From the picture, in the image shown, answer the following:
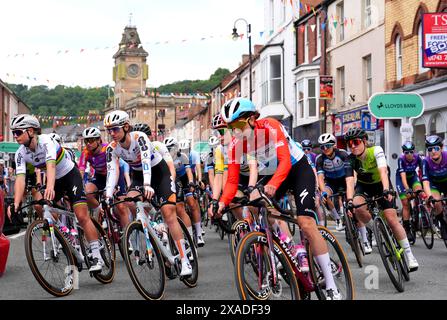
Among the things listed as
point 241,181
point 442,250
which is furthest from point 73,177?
point 442,250

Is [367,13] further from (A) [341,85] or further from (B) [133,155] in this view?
(B) [133,155]

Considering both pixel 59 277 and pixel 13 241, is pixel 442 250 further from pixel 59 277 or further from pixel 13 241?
pixel 13 241

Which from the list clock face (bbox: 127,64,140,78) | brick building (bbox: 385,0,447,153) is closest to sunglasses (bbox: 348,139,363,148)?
brick building (bbox: 385,0,447,153)

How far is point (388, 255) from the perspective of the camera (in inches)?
321

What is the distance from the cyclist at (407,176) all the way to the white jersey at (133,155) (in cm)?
665

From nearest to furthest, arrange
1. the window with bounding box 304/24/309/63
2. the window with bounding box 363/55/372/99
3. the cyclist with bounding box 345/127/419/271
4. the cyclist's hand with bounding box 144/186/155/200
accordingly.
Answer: the cyclist's hand with bounding box 144/186/155/200, the cyclist with bounding box 345/127/419/271, the window with bounding box 363/55/372/99, the window with bounding box 304/24/309/63

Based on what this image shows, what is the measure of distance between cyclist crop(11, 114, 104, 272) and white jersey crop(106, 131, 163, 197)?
1.82 feet

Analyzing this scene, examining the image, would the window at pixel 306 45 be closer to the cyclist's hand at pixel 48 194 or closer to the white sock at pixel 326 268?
the cyclist's hand at pixel 48 194

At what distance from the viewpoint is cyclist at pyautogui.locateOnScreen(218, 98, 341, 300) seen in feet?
20.7

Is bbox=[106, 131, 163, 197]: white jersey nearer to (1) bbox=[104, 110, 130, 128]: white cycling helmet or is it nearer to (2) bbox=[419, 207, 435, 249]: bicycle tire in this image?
(1) bbox=[104, 110, 130, 128]: white cycling helmet

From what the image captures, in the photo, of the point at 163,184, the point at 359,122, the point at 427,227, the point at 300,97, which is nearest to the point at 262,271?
the point at 163,184

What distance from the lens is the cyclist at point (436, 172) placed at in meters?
11.6

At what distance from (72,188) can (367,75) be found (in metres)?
23.0
